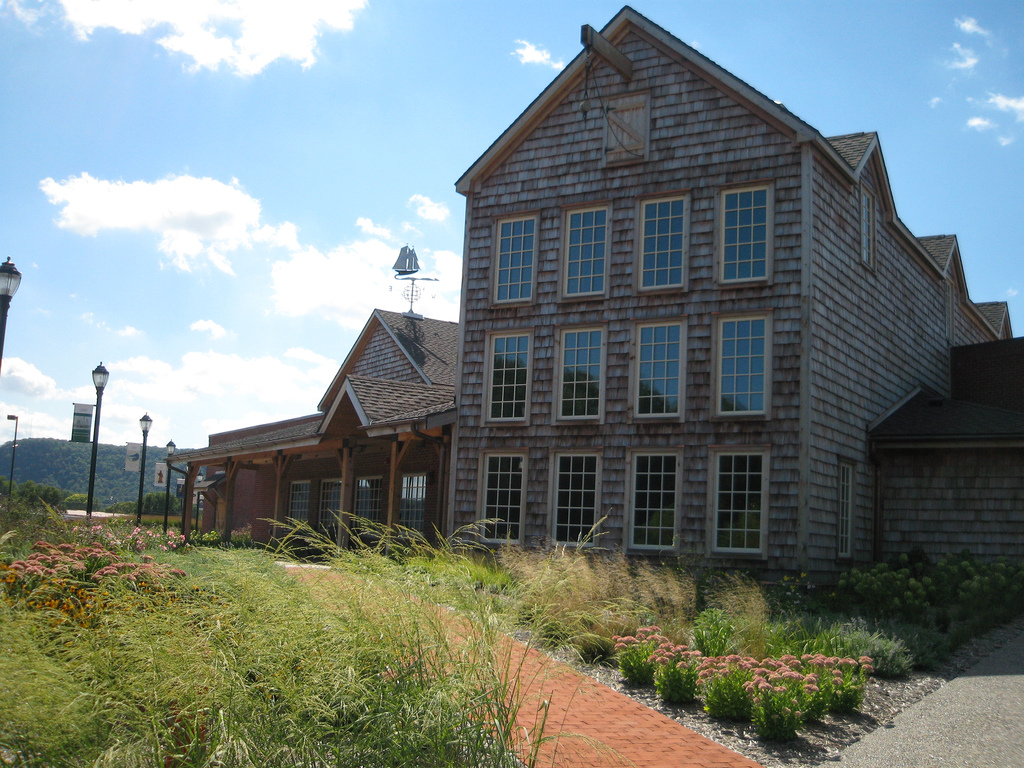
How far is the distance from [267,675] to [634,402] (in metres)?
12.0

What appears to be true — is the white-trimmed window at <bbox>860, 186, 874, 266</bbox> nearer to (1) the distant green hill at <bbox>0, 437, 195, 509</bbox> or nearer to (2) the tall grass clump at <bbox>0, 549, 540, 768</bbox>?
(2) the tall grass clump at <bbox>0, 549, 540, 768</bbox>

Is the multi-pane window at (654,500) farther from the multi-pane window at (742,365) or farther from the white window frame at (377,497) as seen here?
the white window frame at (377,497)

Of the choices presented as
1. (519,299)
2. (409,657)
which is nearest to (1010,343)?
(519,299)

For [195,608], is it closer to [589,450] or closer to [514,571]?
[514,571]

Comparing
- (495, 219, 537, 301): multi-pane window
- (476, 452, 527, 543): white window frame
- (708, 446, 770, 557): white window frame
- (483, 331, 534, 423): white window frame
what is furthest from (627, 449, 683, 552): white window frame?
(495, 219, 537, 301): multi-pane window

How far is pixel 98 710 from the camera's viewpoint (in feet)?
14.0

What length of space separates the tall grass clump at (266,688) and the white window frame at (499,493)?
11695 millimetres

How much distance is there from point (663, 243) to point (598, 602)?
7.94 meters

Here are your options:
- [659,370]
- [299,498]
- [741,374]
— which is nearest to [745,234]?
→ [741,374]

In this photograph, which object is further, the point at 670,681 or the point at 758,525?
the point at 758,525

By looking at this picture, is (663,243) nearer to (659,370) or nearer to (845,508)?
(659,370)

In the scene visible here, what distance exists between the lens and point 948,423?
647 inches

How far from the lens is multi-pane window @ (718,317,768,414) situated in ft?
49.0

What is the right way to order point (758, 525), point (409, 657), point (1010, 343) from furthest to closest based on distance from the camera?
point (1010, 343), point (758, 525), point (409, 657)
